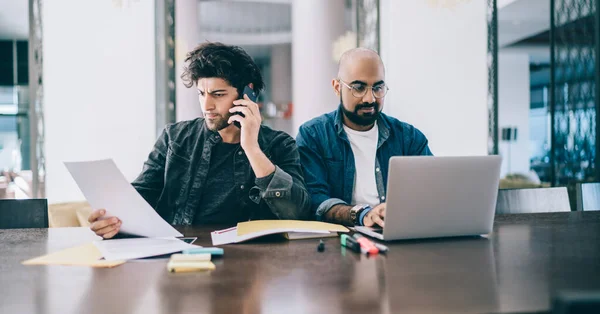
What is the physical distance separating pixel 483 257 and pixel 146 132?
12.8ft

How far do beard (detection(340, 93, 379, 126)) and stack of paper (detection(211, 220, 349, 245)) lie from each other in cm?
83

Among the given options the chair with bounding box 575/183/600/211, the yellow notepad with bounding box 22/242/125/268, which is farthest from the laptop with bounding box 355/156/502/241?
the chair with bounding box 575/183/600/211

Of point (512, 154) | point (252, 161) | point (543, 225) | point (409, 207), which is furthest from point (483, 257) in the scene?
point (512, 154)

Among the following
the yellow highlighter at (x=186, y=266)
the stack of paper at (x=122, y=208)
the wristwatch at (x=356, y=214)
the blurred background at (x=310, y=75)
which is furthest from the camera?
the blurred background at (x=310, y=75)

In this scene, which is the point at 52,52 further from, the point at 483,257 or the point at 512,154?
the point at 512,154

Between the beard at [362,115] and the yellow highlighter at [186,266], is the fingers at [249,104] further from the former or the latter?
the yellow highlighter at [186,266]

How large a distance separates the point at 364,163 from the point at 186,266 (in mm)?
1330

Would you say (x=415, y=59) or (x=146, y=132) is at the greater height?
(x=415, y=59)

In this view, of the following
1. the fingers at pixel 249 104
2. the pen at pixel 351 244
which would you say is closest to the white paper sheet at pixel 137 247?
the pen at pixel 351 244

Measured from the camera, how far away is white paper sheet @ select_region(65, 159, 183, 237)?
1213mm

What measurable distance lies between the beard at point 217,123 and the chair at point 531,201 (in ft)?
3.94

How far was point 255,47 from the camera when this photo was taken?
13.2 m

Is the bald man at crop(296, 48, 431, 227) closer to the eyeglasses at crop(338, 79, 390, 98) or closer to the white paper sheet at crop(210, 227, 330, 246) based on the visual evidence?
the eyeglasses at crop(338, 79, 390, 98)

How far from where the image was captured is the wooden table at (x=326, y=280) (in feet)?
2.41
